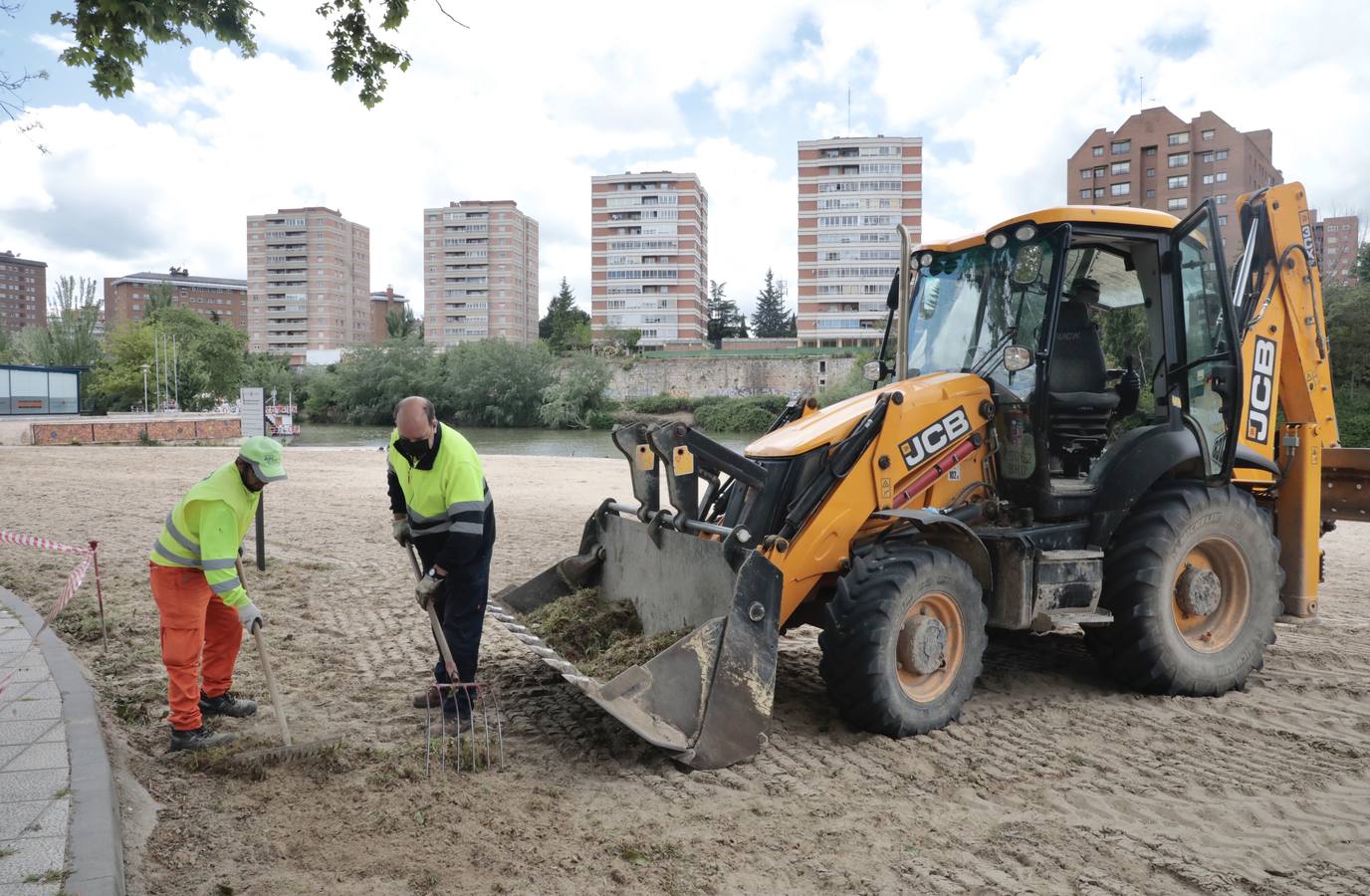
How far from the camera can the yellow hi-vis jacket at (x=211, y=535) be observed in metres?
4.55

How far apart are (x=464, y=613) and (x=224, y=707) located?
1.42 m

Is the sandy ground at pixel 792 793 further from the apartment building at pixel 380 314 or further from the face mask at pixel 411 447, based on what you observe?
the apartment building at pixel 380 314

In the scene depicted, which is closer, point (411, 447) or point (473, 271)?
point (411, 447)

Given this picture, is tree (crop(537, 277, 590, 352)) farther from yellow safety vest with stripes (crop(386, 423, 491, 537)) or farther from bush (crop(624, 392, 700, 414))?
yellow safety vest with stripes (crop(386, 423, 491, 537))

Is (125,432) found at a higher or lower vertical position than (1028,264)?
lower

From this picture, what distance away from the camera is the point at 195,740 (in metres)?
4.71

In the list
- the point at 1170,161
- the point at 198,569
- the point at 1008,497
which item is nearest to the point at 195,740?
→ the point at 198,569

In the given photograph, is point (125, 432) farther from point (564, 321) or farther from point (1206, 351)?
point (564, 321)

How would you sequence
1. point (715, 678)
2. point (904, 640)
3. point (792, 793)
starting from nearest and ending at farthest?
point (792, 793)
point (715, 678)
point (904, 640)

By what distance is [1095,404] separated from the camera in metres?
5.76

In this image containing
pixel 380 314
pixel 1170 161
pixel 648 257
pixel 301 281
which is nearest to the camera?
pixel 1170 161

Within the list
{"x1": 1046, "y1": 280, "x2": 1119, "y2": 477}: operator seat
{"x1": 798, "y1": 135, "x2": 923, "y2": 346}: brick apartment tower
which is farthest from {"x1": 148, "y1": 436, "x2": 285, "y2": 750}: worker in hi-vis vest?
{"x1": 798, "y1": 135, "x2": 923, "y2": 346}: brick apartment tower

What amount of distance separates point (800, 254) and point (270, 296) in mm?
78674

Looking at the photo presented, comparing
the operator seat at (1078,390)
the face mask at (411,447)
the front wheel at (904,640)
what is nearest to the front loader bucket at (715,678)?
the front wheel at (904,640)
